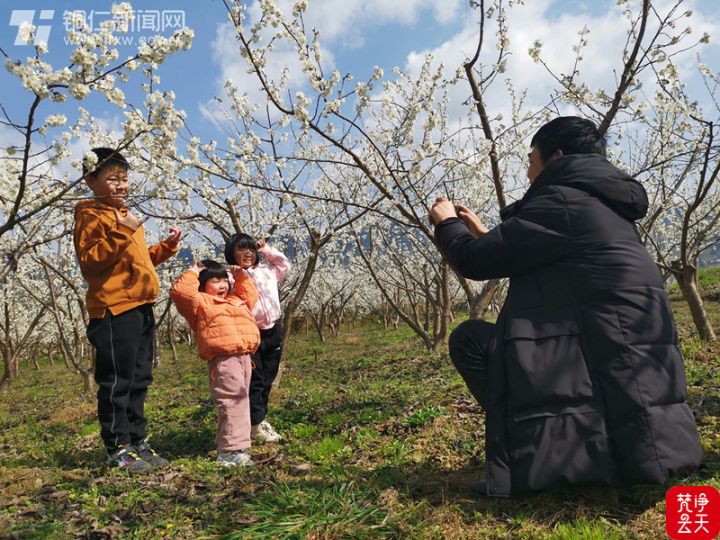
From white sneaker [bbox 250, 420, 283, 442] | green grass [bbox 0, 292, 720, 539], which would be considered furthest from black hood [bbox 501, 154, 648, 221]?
white sneaker [bbox 250, 420, 283, 442]

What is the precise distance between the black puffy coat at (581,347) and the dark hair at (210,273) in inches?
91.3

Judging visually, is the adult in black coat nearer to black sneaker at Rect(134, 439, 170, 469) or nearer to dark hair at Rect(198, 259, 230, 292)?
dark hair at Rect(198, 259, 230, 292)

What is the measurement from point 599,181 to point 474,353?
103 centimetres

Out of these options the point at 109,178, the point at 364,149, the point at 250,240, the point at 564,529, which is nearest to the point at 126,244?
the point at 109,178

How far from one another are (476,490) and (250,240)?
2771 mm

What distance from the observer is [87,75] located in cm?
253

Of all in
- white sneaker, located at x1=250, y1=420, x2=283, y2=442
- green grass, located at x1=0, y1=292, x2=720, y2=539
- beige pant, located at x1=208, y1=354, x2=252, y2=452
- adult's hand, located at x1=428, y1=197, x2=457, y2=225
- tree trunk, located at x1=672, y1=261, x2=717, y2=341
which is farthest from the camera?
tree trunk, located at x1=672, y1=261, x2=717, y2=341

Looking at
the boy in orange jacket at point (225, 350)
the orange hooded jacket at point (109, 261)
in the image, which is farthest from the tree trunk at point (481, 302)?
the orange hooded jacket at point (109, 261)

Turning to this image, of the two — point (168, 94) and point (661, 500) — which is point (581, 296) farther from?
point (168, 94)

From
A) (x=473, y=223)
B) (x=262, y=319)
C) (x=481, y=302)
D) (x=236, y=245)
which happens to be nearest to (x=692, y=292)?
(x=481, y=302)

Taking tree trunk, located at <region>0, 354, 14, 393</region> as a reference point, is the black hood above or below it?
above

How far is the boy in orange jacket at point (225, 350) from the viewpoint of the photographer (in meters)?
3.65

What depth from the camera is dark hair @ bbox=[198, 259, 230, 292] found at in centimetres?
399

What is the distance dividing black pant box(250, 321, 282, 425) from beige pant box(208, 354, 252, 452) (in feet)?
1.63
